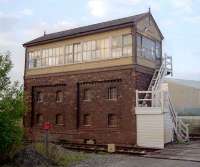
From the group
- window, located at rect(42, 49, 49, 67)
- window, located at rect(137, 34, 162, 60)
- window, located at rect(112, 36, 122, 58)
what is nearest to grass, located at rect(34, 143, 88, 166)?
window, located at rect(112, 36, 122, 58)

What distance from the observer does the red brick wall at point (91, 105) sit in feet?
84.7

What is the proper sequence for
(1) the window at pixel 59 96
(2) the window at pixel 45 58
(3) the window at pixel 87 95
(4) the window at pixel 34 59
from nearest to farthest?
(3) the window at pixel 87 95 < (1) the window at pixel 59 96 < (2) the window at pixel 45 58 < (4) the window at pixel 34 59

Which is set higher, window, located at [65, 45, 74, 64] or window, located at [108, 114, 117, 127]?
window, located at [65, 45, 74, 64]

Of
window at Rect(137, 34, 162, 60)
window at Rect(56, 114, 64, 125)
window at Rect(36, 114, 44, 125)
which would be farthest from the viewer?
window at Rect(36, 114, 44, 125)

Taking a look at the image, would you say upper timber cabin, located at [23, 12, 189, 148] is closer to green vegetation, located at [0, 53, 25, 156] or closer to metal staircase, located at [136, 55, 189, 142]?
metal staircase, located at [136, 55, 189, 142]

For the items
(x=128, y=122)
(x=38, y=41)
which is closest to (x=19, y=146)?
(x=128, y=122)

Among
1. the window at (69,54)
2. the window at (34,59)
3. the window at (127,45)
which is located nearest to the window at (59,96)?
the window at (69,54)

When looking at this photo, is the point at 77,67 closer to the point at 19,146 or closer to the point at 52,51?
the point at 52,51

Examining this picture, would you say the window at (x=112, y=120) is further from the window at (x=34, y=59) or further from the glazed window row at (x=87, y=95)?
the window at (x=34, y=59)

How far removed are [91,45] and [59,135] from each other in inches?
313

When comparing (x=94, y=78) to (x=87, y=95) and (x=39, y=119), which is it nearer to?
(x=87, y=95)

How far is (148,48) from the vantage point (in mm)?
28594

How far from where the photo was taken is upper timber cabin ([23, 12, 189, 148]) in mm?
25547

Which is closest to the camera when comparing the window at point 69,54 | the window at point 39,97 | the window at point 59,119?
the window at point 69,54
